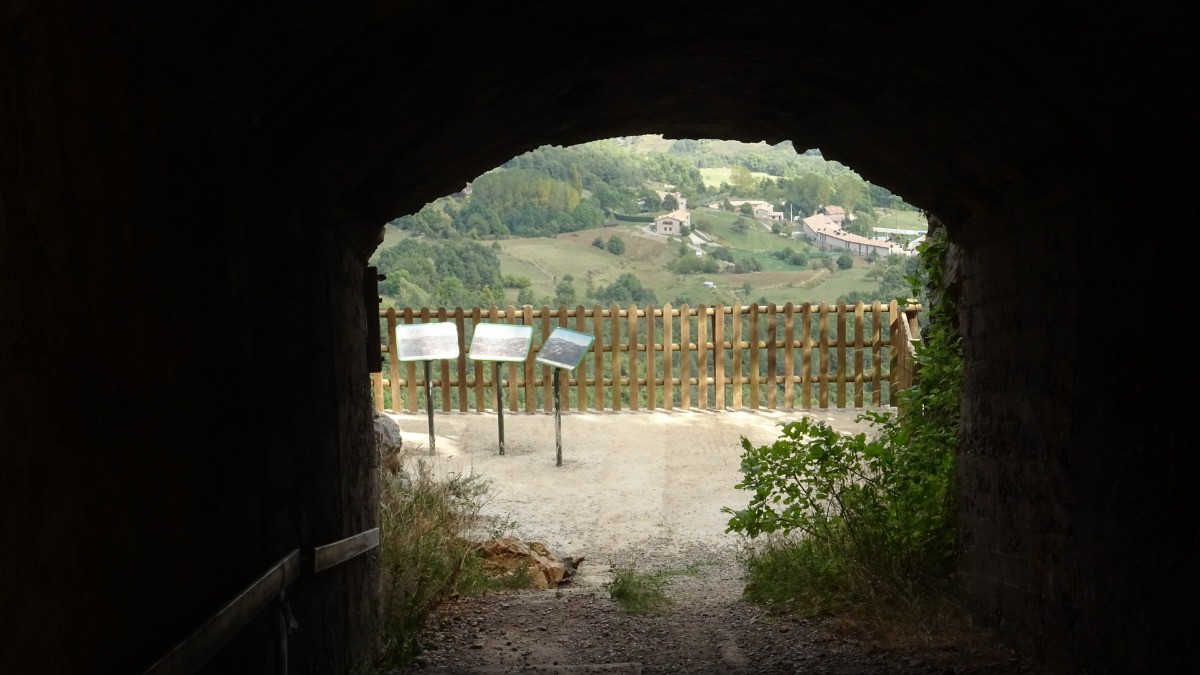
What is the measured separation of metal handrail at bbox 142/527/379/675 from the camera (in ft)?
7.15

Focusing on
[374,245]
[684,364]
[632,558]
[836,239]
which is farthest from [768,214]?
[374,245]

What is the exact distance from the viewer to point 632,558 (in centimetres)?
971

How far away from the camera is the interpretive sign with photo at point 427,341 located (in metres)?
14.3

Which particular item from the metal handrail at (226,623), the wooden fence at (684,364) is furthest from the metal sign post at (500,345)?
the metal handrail at (226,623)

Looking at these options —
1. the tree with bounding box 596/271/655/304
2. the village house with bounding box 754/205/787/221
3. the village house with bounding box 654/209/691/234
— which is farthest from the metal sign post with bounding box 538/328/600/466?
the village house with bounding box 754/205/787/221

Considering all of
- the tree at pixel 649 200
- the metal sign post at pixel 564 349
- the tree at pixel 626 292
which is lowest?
the metal sign post at pixel 564 349

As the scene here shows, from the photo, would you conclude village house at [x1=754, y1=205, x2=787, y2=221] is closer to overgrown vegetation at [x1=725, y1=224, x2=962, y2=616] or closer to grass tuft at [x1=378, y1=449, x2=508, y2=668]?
grass tuft at [x1=378, y1=449, x2=508, y2=668]

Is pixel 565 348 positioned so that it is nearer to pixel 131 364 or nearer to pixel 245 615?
pixel 245 615

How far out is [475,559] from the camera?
23.5ft

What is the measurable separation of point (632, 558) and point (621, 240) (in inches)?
1351

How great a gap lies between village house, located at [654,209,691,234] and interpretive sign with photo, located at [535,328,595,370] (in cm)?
3079

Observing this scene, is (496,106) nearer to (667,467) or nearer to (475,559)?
(475,559)

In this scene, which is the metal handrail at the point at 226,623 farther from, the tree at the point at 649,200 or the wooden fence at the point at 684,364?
the tree at the point at 649,200

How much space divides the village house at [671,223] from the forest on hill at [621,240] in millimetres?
512
